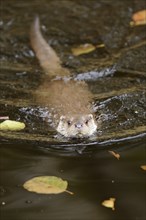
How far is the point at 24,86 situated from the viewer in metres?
4.99

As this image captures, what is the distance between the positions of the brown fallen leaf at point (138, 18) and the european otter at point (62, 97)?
3.52ft

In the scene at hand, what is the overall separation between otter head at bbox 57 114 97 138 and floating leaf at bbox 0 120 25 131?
1.06 feet

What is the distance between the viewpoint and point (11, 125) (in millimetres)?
4324

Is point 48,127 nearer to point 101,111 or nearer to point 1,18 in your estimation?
point 101,111

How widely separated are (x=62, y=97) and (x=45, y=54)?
0.88 meters

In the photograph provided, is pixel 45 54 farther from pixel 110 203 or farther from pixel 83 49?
pixel 110 203

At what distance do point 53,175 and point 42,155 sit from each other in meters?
0.29

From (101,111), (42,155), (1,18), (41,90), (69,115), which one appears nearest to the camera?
(42,155)

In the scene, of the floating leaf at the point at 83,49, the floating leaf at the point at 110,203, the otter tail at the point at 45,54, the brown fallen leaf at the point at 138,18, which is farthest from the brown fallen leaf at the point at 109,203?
the brown fallen leaf at the point at 138,18

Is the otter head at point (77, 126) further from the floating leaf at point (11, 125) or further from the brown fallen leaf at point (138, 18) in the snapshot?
the brown fallen leaf at point (138, 18)

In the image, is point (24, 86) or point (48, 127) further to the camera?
point (24, 86)

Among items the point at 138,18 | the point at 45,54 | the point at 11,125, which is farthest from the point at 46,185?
the point at 138,18

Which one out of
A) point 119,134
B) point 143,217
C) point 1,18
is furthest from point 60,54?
point 143,217

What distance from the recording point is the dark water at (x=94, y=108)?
3500mm
